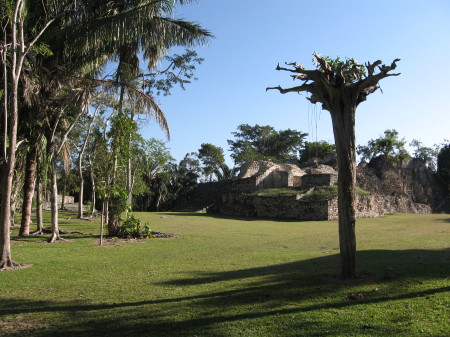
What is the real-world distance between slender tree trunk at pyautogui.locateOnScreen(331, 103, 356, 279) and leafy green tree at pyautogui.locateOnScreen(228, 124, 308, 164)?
1826 inches

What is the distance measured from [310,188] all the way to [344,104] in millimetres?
22634

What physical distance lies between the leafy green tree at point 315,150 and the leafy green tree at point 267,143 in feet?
9.83

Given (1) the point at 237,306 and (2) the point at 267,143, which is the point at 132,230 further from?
(2) the point at 267,143

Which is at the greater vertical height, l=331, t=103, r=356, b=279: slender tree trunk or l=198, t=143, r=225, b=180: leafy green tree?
l=198, t=143, r=225, b=180: leafy green tree

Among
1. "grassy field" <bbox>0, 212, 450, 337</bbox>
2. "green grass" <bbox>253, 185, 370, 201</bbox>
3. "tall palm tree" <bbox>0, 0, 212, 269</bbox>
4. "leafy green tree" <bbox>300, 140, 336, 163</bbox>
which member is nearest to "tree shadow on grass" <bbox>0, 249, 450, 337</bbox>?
"grassy field" <bbox>0, 212, 450, 337</bbox>

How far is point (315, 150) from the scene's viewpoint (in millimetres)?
48875

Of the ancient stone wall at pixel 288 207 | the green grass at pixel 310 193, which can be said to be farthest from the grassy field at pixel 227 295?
the green grass at pixel 310 193

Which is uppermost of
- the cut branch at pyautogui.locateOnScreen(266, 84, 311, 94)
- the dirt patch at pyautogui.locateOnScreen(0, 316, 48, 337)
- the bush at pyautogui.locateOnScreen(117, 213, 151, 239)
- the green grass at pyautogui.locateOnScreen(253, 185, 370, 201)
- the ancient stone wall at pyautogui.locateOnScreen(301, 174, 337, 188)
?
the cut branch at pyautogui.locateOnScreen(266, 84, 311, 94)

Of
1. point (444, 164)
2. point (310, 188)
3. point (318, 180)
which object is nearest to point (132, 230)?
point (310, 188)

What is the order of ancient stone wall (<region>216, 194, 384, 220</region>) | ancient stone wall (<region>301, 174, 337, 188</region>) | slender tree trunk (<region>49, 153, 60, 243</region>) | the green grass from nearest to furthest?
slender tree trunk (<region>49, 153, 60, 243</region>) → ancient stone wall (<region>216, 194, 384, 220</region>) → the green grass → ancient stone wall (<region>301, 174, 337, 188</region>)

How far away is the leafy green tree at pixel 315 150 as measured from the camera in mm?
47138

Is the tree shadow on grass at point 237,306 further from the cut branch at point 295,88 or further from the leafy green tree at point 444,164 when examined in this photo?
the leafy green tree at point 444,164

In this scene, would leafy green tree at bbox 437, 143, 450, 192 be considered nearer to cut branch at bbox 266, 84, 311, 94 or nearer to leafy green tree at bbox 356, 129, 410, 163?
leafy green tree at bbox 356, 129, 410, 163

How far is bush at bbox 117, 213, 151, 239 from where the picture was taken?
14.8 metres
